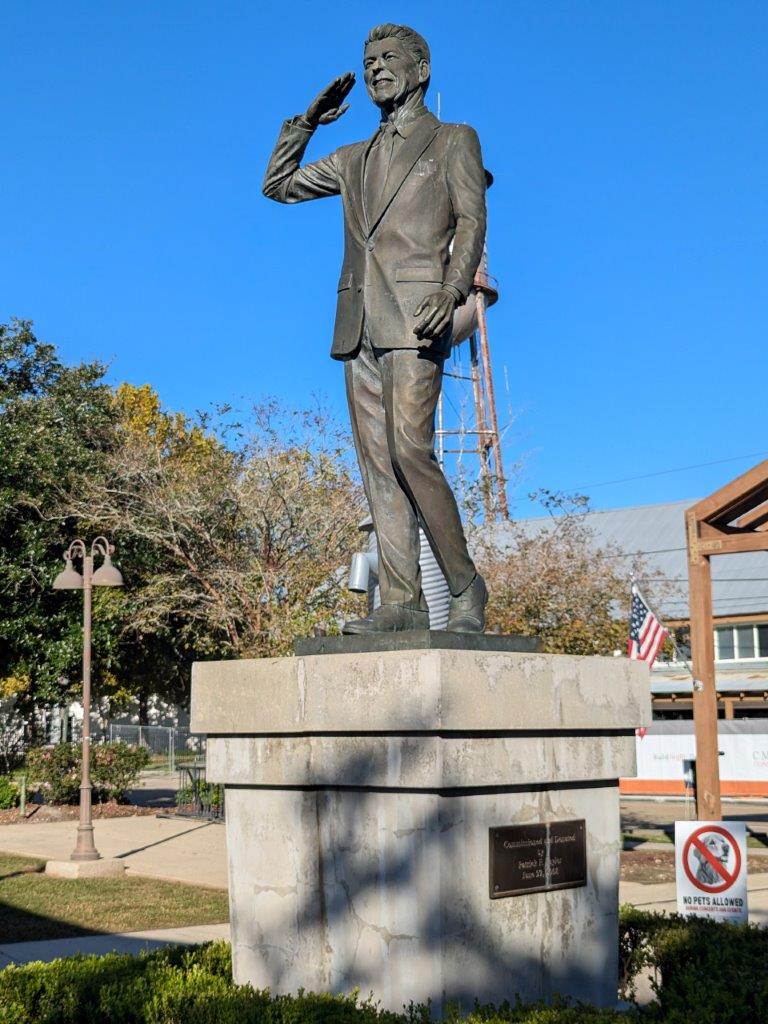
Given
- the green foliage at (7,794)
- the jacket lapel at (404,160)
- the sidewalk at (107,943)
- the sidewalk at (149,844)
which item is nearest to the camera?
the jacket lapel at (404,160)

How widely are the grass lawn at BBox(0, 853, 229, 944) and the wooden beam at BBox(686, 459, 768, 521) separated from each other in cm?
728

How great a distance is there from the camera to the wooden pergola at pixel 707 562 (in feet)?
48.4

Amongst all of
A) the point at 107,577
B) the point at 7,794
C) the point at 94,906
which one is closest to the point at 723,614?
the point at 7,794

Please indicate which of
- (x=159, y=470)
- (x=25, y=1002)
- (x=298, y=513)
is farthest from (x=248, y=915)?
(x=159, y=470)

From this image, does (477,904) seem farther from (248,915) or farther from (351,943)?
(248,915)

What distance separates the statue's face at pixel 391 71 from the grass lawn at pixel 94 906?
25.8ft

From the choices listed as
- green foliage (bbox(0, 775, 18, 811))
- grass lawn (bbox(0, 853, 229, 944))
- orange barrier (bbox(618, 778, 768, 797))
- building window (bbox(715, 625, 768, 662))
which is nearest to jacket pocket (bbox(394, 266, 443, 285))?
grass lawn (bbox(0, 853, 229, 944))

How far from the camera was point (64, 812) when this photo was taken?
22062 millimetres

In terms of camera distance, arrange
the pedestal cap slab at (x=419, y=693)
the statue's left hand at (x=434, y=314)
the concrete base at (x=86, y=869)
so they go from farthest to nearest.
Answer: the concrete base at (x=86, y=869), the statue's left hand at (x=434, y=314), the pedestal cap slab at (x=419, y=693)

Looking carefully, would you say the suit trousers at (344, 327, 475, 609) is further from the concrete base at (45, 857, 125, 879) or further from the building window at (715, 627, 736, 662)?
the building window at (715, 627, 736, 662)

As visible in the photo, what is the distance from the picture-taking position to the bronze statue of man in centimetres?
540

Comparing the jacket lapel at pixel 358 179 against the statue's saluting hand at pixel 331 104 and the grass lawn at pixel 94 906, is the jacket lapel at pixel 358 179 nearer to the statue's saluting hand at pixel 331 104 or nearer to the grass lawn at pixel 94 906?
the statue's saluting hand at pixel 331 104

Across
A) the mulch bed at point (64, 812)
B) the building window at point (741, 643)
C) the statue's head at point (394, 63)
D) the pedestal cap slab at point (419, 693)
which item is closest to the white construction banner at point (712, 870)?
the pedestal cap slab at point (419, 693)

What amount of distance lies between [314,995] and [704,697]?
1134 cm
